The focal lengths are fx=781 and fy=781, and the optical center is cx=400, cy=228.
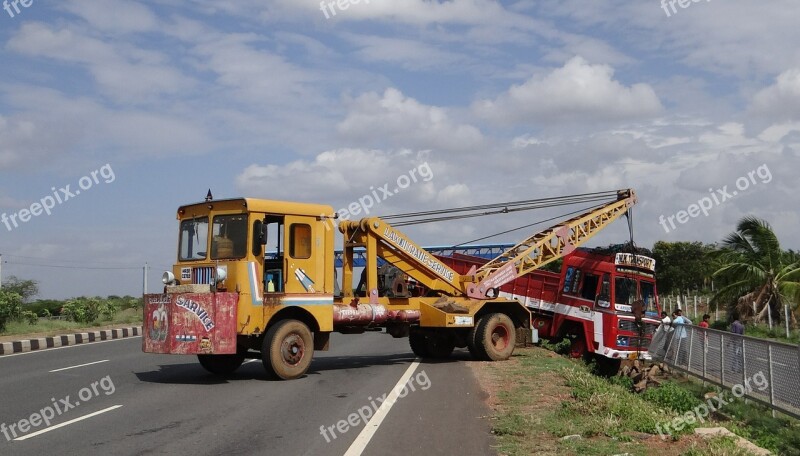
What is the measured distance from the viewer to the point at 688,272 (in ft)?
173

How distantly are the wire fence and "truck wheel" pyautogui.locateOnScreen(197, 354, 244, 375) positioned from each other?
9111mm

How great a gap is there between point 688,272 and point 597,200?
34.3m

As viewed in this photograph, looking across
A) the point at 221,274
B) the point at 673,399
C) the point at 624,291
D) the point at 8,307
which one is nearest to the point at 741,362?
the point at 673,399

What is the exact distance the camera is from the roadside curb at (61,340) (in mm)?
22250

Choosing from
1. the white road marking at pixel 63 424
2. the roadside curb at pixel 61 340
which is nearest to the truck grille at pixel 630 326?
the white road marking at pixel 63 424

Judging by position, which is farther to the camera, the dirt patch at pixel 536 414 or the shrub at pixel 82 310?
the shrub at pixel 82 310

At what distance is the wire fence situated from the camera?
11719mm

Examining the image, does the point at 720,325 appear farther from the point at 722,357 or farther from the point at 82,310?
the point at 82,310

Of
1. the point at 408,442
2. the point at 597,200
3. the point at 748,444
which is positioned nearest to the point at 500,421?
the point at 408,442

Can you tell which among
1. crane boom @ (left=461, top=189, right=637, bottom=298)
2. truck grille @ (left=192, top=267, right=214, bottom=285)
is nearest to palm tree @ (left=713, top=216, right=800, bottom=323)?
crane boom @ (left=461, top=189, right=637, bottom=298)

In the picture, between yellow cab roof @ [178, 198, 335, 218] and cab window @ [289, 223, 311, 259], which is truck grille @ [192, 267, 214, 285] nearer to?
yellow cab roof @ [178, 198, 335, 218]

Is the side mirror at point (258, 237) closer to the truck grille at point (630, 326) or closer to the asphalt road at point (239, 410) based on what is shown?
the asphalt road at point (239, 410)

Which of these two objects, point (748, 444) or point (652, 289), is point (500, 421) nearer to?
point (748, 444)

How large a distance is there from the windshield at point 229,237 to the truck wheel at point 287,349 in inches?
59.0
